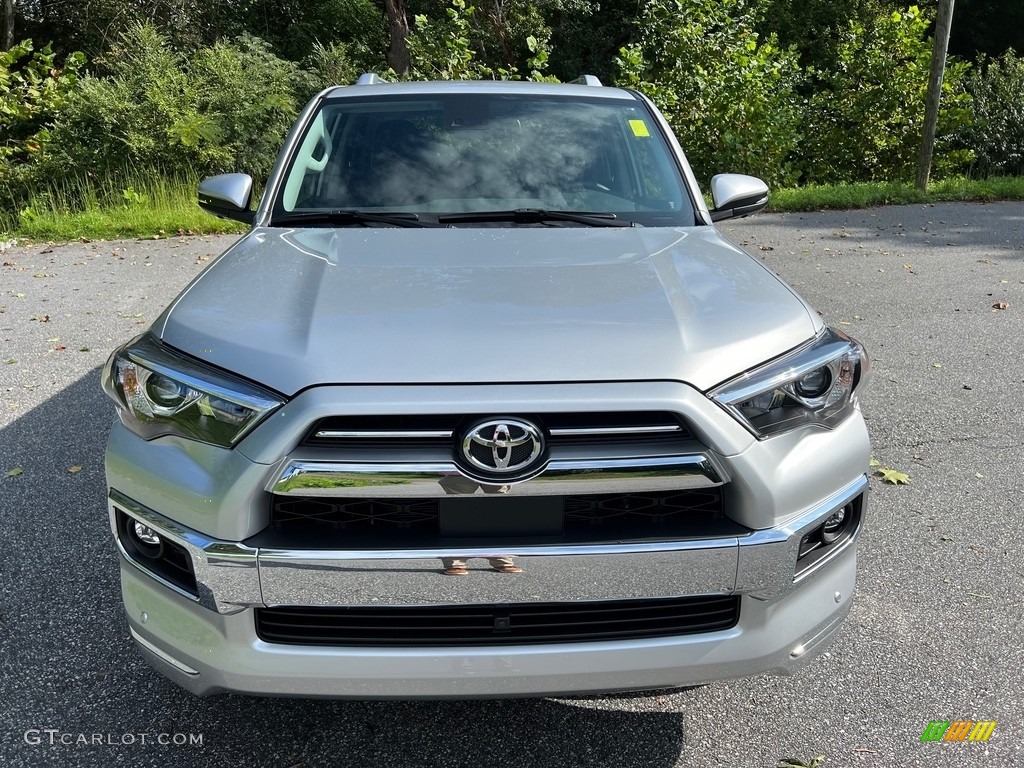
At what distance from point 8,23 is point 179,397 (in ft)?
67.0

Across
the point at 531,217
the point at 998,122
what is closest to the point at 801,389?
the point at 531,217

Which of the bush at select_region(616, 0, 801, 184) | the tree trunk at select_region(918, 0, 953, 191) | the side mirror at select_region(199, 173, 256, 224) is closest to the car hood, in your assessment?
the side mirror at select_region(199, 173, 256, 224)

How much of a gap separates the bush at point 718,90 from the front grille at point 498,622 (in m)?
11.7

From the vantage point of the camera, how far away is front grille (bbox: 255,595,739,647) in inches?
69.5

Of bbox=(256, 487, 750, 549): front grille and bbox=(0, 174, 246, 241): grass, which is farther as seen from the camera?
bbox=(0, 174, 246, 241): grass

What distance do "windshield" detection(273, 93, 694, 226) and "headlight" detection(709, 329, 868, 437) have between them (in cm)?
106

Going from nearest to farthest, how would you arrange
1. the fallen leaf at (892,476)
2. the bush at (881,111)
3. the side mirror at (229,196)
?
the side mirror at (229,196) → the fallen leaf at (892,476) → the bush at (881,111)

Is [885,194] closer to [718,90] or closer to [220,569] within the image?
[718,90]

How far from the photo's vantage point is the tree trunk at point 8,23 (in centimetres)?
1778

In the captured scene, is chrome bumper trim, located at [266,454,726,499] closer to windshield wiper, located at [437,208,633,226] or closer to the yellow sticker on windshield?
windshield wiper, located at [437,208,633,226]

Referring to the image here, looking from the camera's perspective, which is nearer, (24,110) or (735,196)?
(735,196)

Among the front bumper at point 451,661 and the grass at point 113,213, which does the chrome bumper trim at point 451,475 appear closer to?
the front bumper at point 451,661

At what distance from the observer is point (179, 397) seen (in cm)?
185

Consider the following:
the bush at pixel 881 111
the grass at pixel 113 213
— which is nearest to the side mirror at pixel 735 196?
the grass at pixel 113 213
